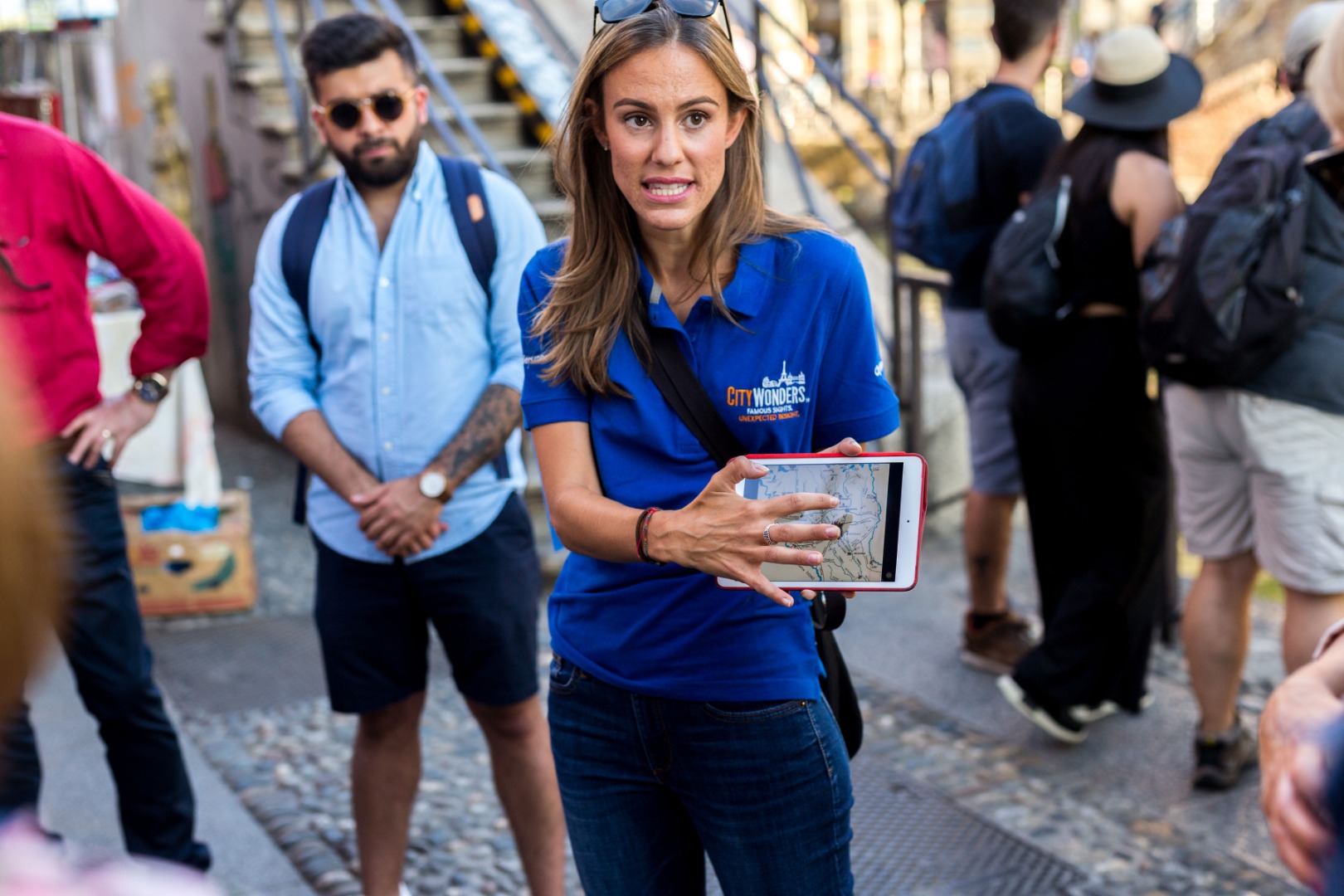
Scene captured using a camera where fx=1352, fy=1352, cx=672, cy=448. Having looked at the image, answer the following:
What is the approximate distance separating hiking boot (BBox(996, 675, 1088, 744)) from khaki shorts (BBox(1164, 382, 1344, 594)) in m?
0.78

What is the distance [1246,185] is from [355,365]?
2275mm

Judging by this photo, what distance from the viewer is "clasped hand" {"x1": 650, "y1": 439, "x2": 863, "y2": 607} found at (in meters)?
1.68

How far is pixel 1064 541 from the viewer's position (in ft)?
14.1

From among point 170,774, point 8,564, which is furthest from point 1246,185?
point 8,564

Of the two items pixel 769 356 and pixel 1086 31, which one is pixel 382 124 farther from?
pixel 1086 31

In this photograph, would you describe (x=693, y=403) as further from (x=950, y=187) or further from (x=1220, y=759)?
(x=950, y=187)

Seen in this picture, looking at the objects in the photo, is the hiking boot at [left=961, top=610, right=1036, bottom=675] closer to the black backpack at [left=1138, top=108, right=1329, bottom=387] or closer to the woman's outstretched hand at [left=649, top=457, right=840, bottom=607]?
the black backpack at [left=1138, top=108, right=1329, bottom=387]

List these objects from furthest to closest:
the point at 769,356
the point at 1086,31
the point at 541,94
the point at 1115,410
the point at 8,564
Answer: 1. the point at 1086,31
2. the point at 541,94
3. the point at 1115,410
4. the point at 769,356
5. the point at 8,564

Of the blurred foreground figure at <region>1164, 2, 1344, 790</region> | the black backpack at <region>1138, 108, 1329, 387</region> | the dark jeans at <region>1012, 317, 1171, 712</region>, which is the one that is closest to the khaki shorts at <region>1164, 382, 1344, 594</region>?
the blurred foreground figure at <region>1164, 2, 1344, 790</region>

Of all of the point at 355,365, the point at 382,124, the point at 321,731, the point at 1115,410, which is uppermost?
the point at 382,124

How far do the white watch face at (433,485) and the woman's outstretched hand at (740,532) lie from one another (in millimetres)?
1231

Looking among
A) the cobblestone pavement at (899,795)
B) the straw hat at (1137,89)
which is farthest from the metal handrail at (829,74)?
the cobblestone pavement at (899,795)

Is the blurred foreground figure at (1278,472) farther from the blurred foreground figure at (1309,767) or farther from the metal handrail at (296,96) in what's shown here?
the metal handrail at (296,96)

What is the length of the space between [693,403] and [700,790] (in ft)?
1.85
